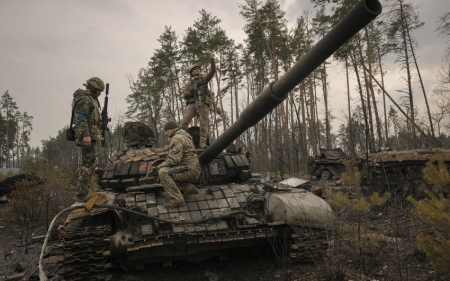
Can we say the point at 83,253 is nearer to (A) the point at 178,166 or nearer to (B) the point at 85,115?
(A) the point at 178,166

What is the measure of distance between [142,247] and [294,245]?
228 centimetres

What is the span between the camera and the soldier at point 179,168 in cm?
504

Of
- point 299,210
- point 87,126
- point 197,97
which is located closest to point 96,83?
point 87,126

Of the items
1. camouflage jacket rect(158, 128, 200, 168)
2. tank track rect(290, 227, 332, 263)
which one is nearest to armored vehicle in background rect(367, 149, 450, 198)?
tank track rect(290, 227, 332, 263)

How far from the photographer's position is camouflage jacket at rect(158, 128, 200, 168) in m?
5.11

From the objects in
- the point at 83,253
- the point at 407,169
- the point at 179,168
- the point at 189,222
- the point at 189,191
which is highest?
the point at 179,168

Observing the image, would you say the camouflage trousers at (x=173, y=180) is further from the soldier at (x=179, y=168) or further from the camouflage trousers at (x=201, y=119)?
the camouflage trousers at (x=201, y=119)

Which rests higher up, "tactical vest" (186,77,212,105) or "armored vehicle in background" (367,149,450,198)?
"tactical vest" (186,77,212,105)

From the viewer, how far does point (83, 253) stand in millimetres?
4105

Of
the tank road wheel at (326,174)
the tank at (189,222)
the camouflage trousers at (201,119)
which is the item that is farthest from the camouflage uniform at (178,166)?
the tank road wheel at (326,174)

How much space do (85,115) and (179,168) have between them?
71.5 inches

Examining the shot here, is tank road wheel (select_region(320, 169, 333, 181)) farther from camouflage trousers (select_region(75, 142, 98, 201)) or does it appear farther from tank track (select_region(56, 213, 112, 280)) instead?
tank track (select_region(56, 213, 112, 280))

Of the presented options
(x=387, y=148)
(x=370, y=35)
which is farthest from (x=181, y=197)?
(x=370, y=35)

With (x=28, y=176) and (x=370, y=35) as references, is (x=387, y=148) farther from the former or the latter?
(x=28, y=176)
